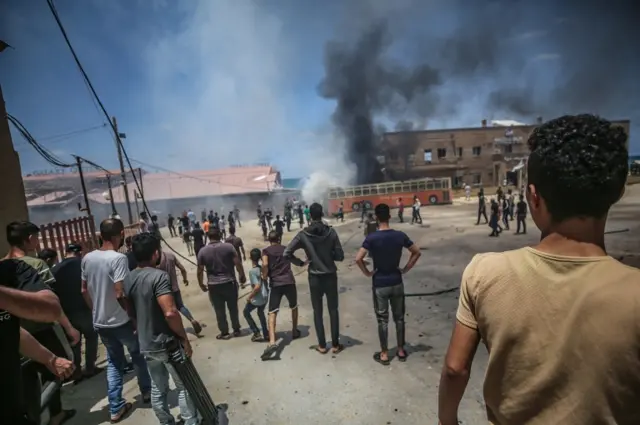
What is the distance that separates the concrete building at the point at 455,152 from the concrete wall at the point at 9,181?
127ft

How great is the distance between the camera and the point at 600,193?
43.6 inches

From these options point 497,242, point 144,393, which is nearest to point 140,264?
point 144,393

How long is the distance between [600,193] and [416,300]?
6154 mm

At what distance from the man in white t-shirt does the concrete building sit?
131 ft

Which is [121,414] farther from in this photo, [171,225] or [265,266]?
[171,225]

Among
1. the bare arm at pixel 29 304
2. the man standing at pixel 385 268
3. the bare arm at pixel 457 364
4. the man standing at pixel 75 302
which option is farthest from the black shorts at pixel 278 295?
the bare arm at pixel 457 364

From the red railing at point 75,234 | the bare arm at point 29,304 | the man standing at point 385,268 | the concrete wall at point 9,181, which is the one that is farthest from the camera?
the red railing at point 75,234

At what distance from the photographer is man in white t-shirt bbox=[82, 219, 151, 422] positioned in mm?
3559

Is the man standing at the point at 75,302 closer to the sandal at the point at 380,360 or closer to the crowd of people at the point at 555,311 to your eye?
the crowd of people at the point at 555,311

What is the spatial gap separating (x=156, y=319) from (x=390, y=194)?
88.4 ft

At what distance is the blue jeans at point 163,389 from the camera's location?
294cm

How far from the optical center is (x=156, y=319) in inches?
115

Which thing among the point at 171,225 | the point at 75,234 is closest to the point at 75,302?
the point at 75,234

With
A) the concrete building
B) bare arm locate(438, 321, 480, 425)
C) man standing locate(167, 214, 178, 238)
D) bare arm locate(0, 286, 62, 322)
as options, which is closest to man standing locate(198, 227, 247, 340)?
bare arm locate(0, 286, 62, 322)
